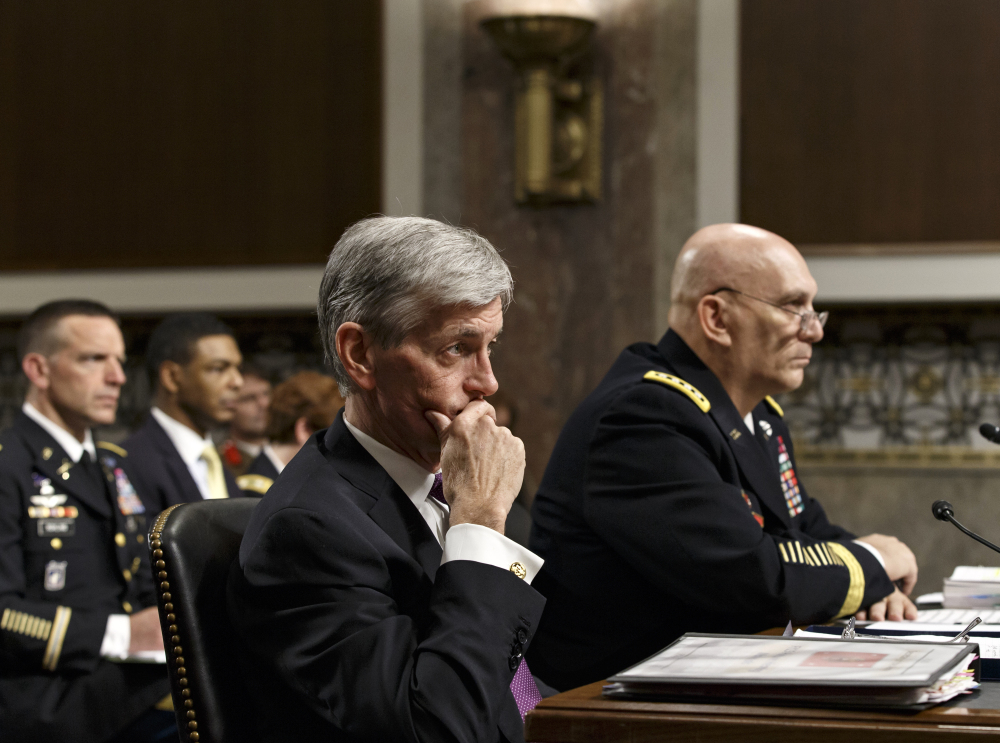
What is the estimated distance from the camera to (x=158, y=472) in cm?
386

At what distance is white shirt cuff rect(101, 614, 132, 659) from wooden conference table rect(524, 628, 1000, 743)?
209 centimetres

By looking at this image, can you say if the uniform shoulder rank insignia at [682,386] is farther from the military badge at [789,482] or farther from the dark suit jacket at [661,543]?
the military badge at [789,482]

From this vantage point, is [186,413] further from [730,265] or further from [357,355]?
[357,355]

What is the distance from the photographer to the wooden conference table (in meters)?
1.17

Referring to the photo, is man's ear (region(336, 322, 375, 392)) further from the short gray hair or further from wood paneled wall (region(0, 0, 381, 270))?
wood paneled wall (region(0, 0, 381, 270))

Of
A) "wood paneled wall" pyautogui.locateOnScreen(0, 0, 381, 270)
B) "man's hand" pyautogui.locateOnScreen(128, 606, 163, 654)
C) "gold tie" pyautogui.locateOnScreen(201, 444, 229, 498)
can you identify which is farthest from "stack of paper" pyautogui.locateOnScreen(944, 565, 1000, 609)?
"wood paneled wall" pyautogui.locateOnScreen(0, 0, 381, 270)

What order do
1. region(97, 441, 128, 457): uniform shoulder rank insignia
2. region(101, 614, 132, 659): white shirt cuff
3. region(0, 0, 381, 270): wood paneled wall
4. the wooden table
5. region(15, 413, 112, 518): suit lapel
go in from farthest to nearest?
1. region(0, 0, 381, 270): wood paneled wall
2. region(97, 441, 128, 457): uniform shoulder rank insignia
3. region(15, 413, 112, 518): suit lapel
4. region(101, 614, 132, 659): white shirt cuff
5. the wooden table

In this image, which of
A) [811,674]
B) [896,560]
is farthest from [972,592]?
[811,674]

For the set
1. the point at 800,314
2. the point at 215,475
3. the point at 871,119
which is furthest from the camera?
the point at 871,119

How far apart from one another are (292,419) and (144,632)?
Result: 1135 millimetres

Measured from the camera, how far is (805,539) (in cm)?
234

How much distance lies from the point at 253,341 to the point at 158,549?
411cm

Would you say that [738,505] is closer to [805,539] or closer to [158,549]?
[805,539]

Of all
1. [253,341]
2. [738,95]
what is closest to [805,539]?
[738,95]
